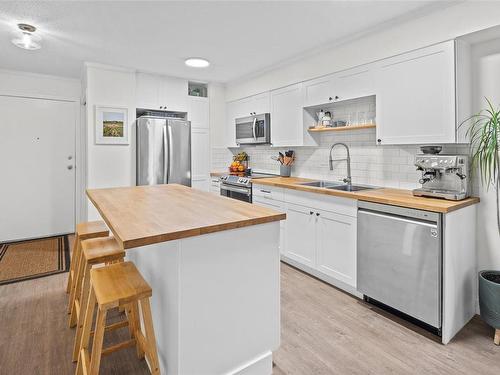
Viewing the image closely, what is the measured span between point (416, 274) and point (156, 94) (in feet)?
13.4

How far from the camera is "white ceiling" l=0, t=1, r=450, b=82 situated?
2514mm

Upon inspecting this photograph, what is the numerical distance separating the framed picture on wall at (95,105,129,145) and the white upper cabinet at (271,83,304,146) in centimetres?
205

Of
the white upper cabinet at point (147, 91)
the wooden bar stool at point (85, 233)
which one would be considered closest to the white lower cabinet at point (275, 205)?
the wooden bar stool at point (85, 233)

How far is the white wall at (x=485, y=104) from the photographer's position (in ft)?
7.69

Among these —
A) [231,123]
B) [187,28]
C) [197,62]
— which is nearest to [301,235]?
[187,28]

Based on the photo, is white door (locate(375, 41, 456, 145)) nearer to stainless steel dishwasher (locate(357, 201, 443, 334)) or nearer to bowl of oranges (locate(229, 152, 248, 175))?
stainless steel dishwasher (locate(357, 201, 443, 334))

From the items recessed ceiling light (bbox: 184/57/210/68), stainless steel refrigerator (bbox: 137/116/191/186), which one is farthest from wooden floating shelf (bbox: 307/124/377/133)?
stainless steel refrigerator (bbox: 137/116/191/186)

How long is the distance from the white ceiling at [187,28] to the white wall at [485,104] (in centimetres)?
50

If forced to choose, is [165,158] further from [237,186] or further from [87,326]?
[87,326]

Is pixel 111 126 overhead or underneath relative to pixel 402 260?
overhead

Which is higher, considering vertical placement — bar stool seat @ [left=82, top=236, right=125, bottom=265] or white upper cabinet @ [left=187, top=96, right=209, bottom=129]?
white upper cabinet @ [left=187, top=96, right=209, bottom=129]

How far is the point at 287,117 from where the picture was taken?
400 centimetres

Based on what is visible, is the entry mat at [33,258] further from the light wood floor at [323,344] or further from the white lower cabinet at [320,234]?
the white lower cabinet at [320,234]

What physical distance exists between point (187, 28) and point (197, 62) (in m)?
1.05
